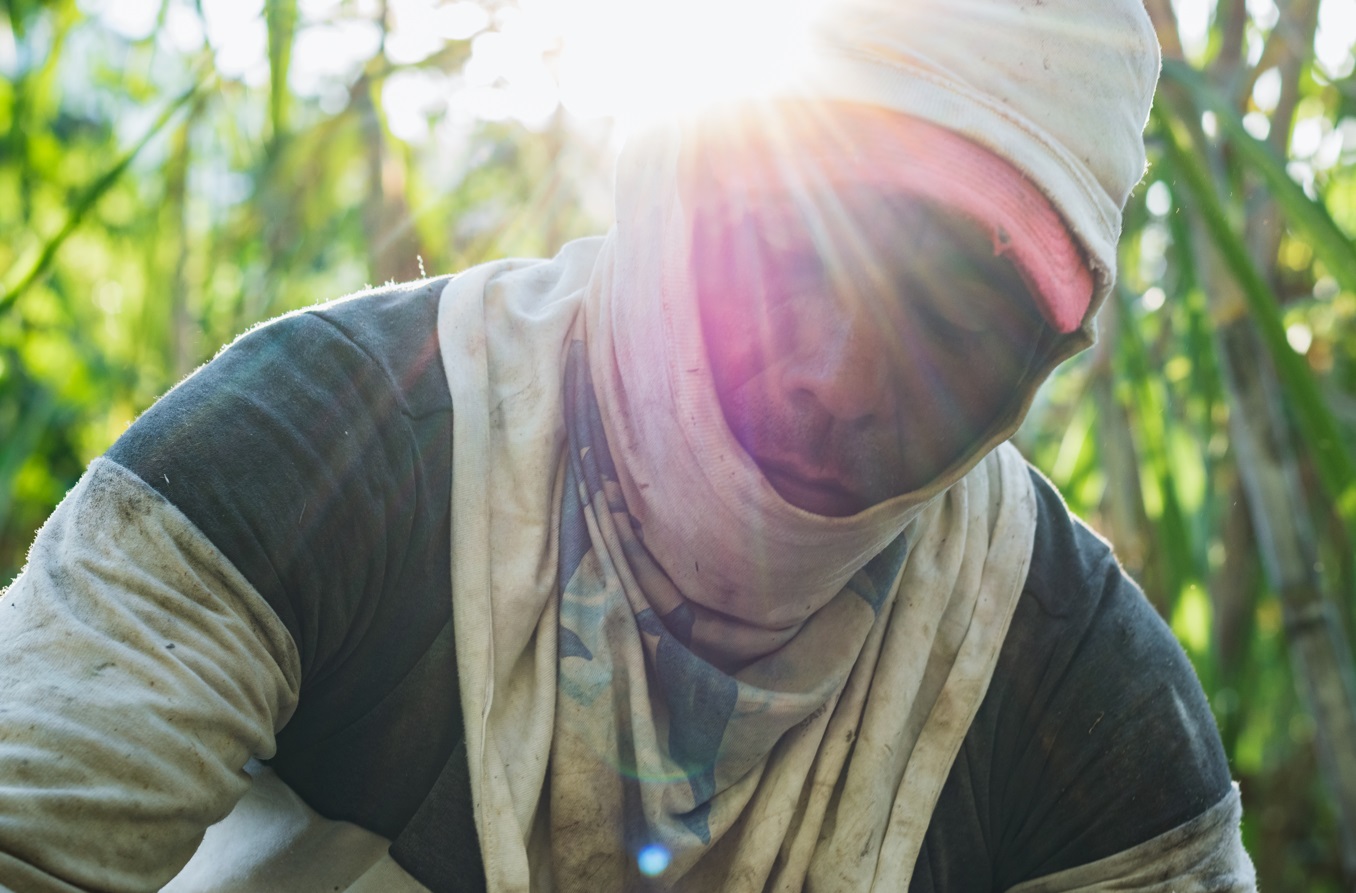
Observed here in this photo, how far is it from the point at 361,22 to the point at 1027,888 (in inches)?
66.1

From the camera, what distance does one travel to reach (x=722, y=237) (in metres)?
1.00

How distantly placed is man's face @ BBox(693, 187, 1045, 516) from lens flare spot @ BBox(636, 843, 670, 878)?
32 centimetres

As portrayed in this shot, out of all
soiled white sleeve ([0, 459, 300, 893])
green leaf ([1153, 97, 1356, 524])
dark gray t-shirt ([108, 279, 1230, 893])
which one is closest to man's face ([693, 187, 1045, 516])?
dark gray t-shirt ([108, 279, 1230, 893])

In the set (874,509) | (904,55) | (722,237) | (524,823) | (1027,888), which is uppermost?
(904,55)

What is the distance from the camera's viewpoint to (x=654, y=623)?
1.04 meters

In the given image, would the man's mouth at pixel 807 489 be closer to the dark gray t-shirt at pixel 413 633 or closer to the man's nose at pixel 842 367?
the man's nose at pixel 842 367

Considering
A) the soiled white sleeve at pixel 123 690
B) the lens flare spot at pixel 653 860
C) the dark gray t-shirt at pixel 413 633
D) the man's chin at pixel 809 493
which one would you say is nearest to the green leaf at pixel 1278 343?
the dark gray t-shirt at pixel 413 633

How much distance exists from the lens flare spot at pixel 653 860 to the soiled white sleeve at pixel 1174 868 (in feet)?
1.26

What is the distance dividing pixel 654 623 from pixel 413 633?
0.20 metres

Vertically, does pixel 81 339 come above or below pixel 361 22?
below

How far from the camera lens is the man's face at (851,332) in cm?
94

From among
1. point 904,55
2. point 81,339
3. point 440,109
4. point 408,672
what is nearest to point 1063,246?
point 904,55

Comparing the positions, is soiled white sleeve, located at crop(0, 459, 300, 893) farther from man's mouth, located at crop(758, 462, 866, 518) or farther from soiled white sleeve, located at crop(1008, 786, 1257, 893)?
soiled white sleeve, located at crop(1008, 786, 1257, 893)

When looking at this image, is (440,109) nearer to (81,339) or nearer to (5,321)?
(81,339)
